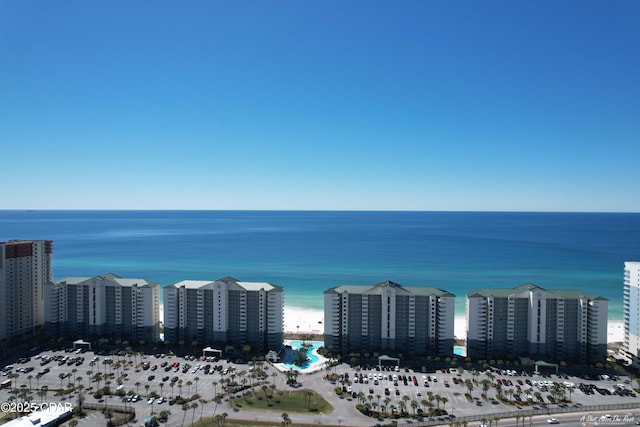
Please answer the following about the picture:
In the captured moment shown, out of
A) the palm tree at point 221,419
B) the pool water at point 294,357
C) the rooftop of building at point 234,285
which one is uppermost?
the rooftop of building at point 234,285

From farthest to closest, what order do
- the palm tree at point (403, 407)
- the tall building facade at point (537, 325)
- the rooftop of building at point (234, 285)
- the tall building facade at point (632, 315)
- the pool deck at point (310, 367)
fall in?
1. the rooftop of building at point (234, 285)
2. the tall building facade at point (537, 325)
3. the tall building facade at point (632, 315)
4. the pool deck at point (310, 367)
5. the palm tree at point (403, 407)

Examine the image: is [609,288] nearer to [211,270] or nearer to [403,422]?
[403,422]

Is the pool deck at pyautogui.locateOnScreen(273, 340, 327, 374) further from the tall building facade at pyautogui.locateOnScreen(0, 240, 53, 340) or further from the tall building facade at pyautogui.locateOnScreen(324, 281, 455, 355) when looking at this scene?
the tall building facade at pyautogui.locateOnScreen(0, 240, 53, 340)

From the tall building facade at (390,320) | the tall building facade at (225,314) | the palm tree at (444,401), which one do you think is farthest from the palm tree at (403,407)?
the tall building facade at (225,314)

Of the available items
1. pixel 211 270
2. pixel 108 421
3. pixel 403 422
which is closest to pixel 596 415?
pixel 403 422

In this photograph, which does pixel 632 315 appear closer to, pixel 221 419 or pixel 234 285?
pixel 221 419

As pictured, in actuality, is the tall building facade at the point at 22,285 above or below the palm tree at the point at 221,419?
above

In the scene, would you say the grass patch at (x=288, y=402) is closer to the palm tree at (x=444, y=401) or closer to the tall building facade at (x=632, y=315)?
the palm tree at (x=444, y=401)
